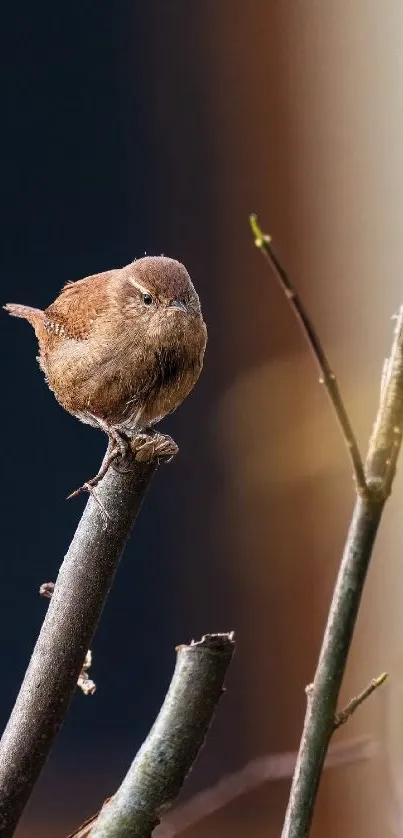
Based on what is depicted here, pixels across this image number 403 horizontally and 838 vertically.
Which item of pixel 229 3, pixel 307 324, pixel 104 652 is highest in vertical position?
pixel 229 3

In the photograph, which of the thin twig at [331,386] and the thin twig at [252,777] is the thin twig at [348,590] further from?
the thin twig at [252,777]

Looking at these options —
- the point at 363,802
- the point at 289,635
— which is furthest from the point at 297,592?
the point at 363,802

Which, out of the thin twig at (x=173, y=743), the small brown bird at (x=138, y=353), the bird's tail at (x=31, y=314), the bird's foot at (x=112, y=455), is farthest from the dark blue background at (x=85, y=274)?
the thin twig at (x=173, y=743)

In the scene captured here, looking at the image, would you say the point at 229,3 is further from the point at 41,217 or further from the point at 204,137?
the point at 41,217

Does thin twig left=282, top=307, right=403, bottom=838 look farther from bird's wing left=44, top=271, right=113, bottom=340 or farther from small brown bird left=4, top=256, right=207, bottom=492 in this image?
bird's wing left=44, top=271, right=113, bottom=340

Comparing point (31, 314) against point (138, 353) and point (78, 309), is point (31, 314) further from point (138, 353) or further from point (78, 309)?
point (138, 353)

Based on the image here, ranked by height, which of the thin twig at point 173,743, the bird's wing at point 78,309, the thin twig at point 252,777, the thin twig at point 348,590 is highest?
the bird's wing at point 78,309
